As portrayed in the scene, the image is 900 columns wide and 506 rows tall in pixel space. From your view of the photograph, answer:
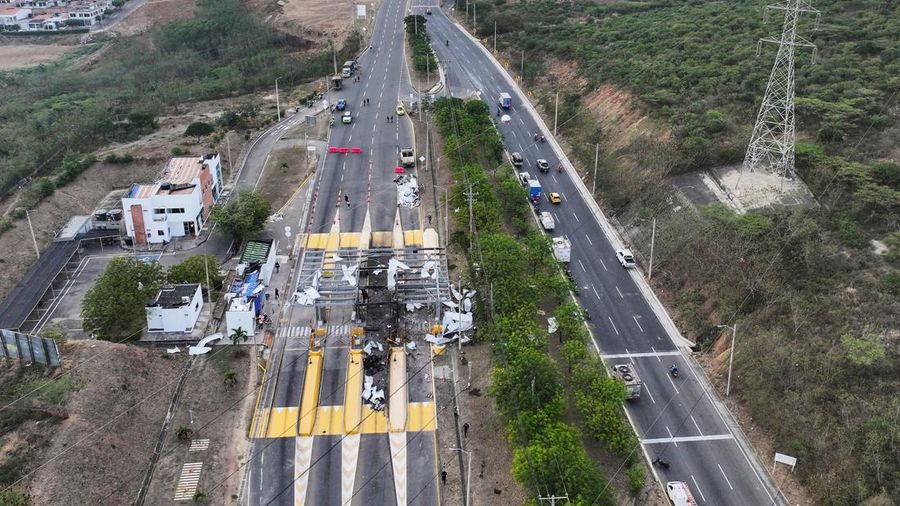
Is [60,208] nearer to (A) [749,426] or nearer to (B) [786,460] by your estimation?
(A) [749,426]

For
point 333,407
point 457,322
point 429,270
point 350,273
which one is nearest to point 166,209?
point 350,273

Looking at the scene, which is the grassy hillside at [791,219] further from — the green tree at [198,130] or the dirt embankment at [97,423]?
the green tree at [198,130]

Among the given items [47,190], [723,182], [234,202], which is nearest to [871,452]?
[723,182]

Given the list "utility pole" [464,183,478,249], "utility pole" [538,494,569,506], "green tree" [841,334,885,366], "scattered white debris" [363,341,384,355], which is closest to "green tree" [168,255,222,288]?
"scattered white debris" [363,341,384,355]

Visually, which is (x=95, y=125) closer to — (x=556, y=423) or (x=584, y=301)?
(x=584, y=301)

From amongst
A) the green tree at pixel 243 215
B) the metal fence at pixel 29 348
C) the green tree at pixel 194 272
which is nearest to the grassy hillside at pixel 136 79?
the green tree at pixel 243 215
